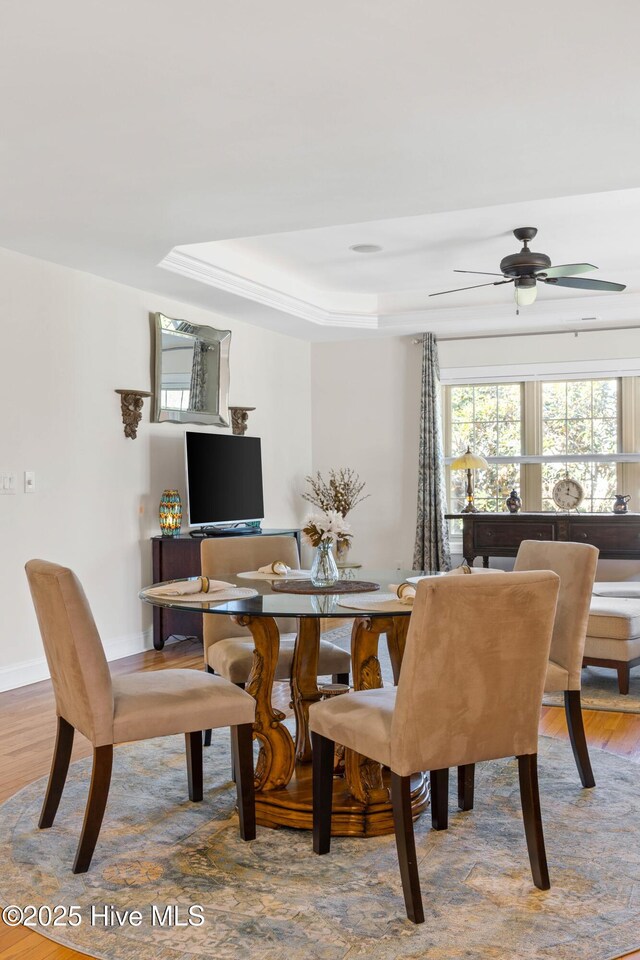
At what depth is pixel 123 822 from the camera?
2.81 metres

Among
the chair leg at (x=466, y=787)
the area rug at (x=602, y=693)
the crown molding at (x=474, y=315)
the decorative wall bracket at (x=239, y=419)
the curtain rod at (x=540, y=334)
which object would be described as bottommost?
the area rug at (x=602, y=693)

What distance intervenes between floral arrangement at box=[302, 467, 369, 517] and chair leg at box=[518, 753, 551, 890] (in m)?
5.59

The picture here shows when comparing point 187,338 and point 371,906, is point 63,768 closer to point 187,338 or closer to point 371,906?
point 371,906

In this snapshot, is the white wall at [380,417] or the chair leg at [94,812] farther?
the white wall at [380,417]

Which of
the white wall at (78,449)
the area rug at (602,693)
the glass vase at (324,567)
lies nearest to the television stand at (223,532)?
the white wall at (78,449)

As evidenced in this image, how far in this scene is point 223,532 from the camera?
6094 millimetres

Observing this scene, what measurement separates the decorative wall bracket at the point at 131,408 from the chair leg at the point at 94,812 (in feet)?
11.4

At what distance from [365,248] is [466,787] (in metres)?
4.13

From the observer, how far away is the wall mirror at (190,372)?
5965mm

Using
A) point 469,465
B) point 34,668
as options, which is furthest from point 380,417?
point 34,668

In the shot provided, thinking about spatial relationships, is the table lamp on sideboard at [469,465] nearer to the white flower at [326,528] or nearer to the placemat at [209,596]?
the white flower at [326,528]

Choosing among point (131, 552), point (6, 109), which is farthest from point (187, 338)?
point (6, 109)

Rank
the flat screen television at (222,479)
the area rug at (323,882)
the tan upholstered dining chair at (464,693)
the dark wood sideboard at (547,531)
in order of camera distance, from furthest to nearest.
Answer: the dark wood sideboard at (547,531), the flat screen television at (222,479), the tan upholstered dining chair at (464,693), the area rug at (323,882)

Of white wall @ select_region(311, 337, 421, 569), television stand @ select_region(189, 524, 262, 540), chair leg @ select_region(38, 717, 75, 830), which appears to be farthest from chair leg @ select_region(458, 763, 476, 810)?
white wall @ select_region(311, 337, 421, 569)
